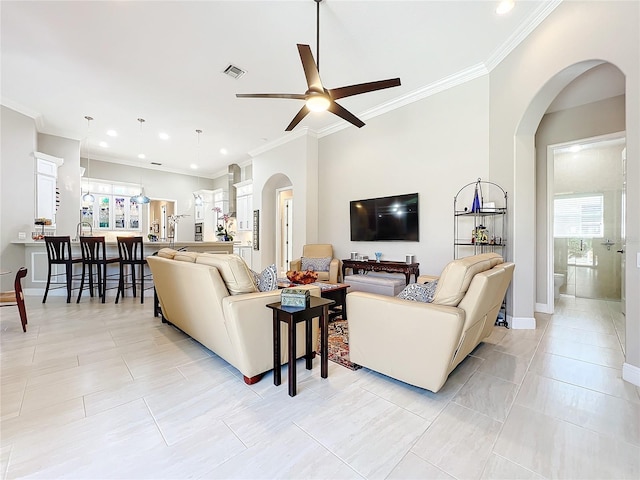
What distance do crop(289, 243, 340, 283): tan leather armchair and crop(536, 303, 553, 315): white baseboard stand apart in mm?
3131

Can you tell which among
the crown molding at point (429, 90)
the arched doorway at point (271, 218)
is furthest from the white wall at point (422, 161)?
the arched doorway at point (271, 218)

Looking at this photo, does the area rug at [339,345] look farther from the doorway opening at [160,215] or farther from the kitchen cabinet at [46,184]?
the doorway opening at [160,215]

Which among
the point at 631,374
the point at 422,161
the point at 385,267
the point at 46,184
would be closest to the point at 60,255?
the point at 46,184

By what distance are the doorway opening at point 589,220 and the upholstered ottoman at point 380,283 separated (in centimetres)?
273

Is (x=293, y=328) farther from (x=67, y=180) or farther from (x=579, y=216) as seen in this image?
(x=67, y=180)

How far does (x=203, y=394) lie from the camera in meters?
1.99

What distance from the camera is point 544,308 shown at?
4.16m

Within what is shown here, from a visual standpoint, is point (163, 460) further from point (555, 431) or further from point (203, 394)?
point (555, 431)

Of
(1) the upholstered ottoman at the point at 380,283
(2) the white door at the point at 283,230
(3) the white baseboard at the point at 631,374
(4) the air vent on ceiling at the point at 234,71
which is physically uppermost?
(4) the air vent on ceiling at the point at 234,71

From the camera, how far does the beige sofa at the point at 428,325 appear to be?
1808mm

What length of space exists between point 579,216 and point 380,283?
4.33 m

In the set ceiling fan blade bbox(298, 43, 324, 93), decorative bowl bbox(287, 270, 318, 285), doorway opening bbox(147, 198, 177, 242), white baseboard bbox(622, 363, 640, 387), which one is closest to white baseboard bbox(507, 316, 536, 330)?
white baseboard bbox(622, 363, 640, 387)

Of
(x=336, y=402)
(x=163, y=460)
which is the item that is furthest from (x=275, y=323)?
(x=163, y=460)

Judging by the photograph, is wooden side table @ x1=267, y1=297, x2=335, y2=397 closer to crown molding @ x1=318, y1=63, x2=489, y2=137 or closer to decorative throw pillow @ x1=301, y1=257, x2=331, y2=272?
decorative throw pillow @ x1=301, y1=257, x2=331, y2=272
